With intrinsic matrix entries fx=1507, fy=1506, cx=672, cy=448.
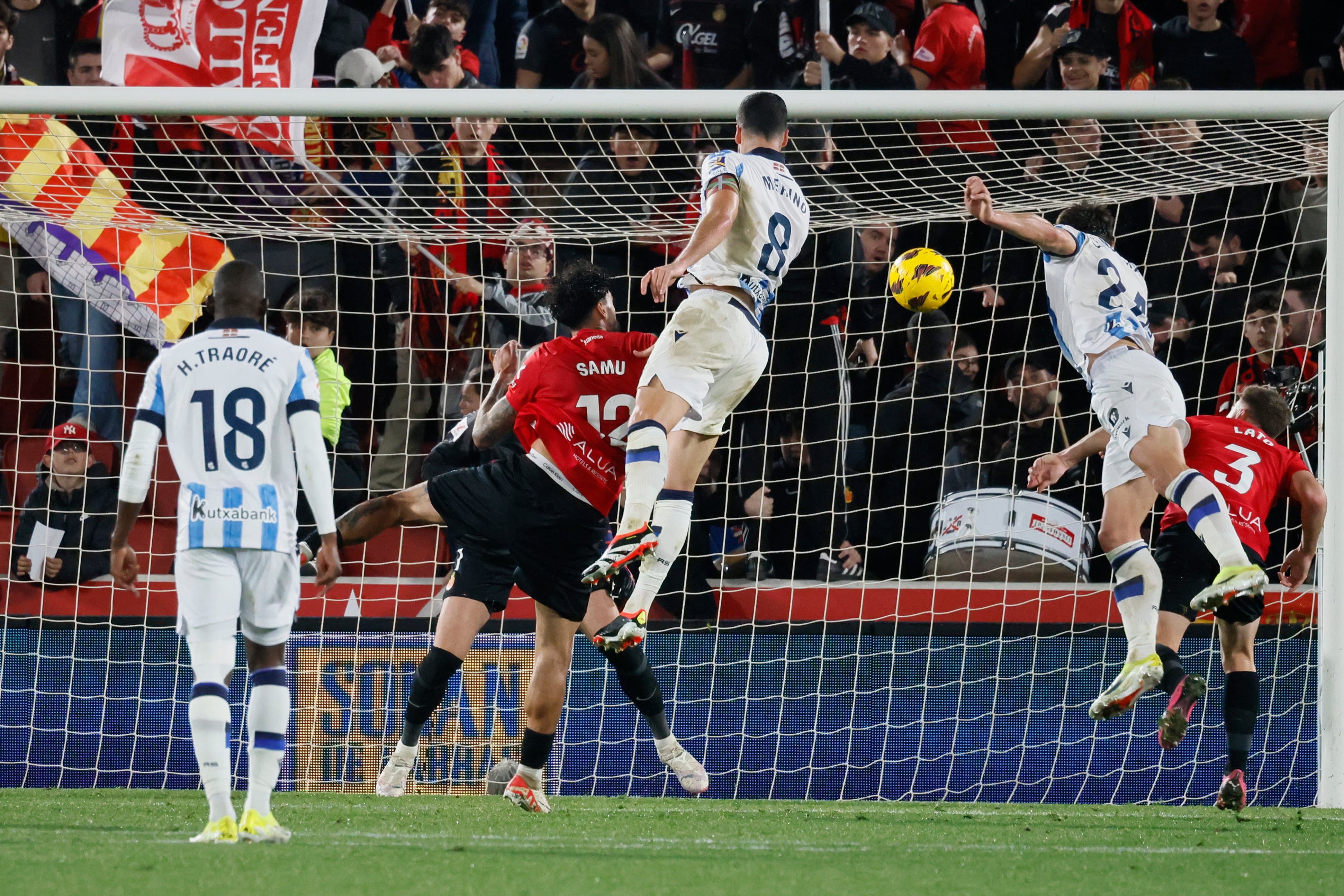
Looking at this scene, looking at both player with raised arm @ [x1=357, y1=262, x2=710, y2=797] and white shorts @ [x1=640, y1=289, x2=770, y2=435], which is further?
player with raised arm @ [x1=357, y1=262, x2=710, y2=797]

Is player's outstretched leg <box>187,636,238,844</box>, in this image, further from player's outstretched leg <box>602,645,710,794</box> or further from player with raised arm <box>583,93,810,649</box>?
player's outstretched leg <box>602,645,710,794</box>

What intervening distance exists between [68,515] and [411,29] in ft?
13.7

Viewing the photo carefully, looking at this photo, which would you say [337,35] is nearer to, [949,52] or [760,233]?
[949,52]

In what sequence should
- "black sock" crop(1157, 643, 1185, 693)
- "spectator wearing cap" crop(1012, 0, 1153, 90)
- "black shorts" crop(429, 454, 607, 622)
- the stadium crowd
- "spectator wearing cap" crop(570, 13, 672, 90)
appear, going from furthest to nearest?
"spectator wearing cap" crop(1012, 0, 1153, 90)
"spectator wearing cap" crop(570, 13, 672, 90)
the stadium crowd
"black sock" crop(1157, 643, 1185, 693)
"black shorts" crop(429, 454, 607, 622)

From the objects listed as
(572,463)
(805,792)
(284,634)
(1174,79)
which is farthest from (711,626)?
(1174,79)

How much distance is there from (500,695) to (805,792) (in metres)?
1.72

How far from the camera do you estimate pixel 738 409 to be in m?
9.52

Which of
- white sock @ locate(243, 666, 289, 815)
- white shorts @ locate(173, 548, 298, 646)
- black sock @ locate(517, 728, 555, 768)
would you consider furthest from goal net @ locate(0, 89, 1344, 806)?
white sock @ locate(243, 666, 289, 815)

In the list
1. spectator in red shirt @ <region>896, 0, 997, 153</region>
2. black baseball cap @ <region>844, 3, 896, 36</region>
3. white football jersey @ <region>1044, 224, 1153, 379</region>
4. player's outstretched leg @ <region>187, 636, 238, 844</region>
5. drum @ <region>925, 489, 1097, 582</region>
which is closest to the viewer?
player's outstretched leg @ <region>187, 636, 238, 844</region>

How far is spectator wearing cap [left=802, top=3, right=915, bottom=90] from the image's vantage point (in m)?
9.77

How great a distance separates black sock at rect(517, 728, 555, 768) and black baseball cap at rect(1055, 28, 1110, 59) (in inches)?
233

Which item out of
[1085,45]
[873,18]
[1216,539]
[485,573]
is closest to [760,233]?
[485,573]

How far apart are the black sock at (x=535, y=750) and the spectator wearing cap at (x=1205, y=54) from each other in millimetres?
6476

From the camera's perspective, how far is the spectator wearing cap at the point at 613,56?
31.9 ft
